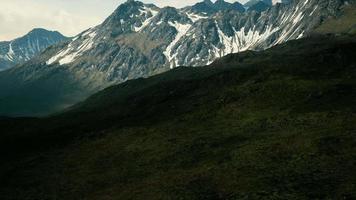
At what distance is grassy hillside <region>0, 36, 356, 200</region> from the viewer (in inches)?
2921

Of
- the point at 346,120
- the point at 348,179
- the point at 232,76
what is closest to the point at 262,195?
the point at 348,179

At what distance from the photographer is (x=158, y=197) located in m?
72.3

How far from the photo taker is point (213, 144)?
3999 inches

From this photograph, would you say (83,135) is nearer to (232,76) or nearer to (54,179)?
(54,179)

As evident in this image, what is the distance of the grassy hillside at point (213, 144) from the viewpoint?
7419 centimetres

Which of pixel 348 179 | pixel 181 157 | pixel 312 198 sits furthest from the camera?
pixel 181 157

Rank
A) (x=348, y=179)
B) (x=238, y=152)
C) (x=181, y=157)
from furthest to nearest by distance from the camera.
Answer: (x=181, y=157)
(x=238, y=152)
(x=348, y=179)

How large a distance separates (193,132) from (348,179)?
52.0 m

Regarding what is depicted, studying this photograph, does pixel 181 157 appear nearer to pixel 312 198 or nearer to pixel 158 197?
pixel 158 197

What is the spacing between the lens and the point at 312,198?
207 ft

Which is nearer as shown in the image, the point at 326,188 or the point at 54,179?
the point at 326,188

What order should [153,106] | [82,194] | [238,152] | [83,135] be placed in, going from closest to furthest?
[82,194] < [238,152] < [83,135] < [153,106]

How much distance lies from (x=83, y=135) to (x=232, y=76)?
5833cm

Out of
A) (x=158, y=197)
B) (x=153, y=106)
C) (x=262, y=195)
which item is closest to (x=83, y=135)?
(x=153, y=106)
